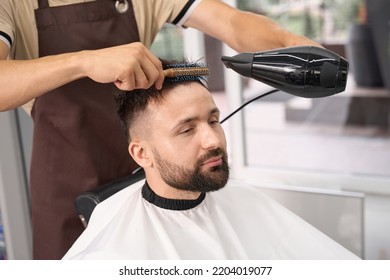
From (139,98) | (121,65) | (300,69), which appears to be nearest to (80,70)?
(121,65)

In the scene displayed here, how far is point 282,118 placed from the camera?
10.2ft

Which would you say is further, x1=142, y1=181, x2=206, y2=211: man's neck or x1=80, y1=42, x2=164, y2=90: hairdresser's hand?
x1=142, y1=181, x2=206, y2=211: man's neck

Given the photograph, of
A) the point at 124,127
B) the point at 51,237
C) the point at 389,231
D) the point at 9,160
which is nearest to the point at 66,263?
the point at 51,237

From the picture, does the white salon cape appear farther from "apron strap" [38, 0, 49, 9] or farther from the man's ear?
"apron strap" [38, 0, 49, 9]

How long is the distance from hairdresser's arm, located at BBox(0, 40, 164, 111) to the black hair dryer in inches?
8.3

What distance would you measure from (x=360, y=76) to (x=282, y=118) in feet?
1.71

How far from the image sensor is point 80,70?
3.30 feet

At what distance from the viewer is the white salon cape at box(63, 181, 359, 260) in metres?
1.21

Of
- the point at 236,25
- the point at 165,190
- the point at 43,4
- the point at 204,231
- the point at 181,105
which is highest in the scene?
the point at 43,4

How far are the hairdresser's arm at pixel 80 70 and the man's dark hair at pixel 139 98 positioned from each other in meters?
0.14

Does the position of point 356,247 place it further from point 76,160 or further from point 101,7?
point 101,7

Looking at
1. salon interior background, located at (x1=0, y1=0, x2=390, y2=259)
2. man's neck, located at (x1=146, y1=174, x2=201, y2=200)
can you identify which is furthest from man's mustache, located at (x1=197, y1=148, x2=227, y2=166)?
salon interior background, located at (x1=0, y1=0, x2=390, y2=259)

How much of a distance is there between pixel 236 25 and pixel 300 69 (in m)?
0.37

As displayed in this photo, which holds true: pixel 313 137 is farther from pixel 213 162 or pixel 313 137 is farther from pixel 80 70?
pixel 80 70
